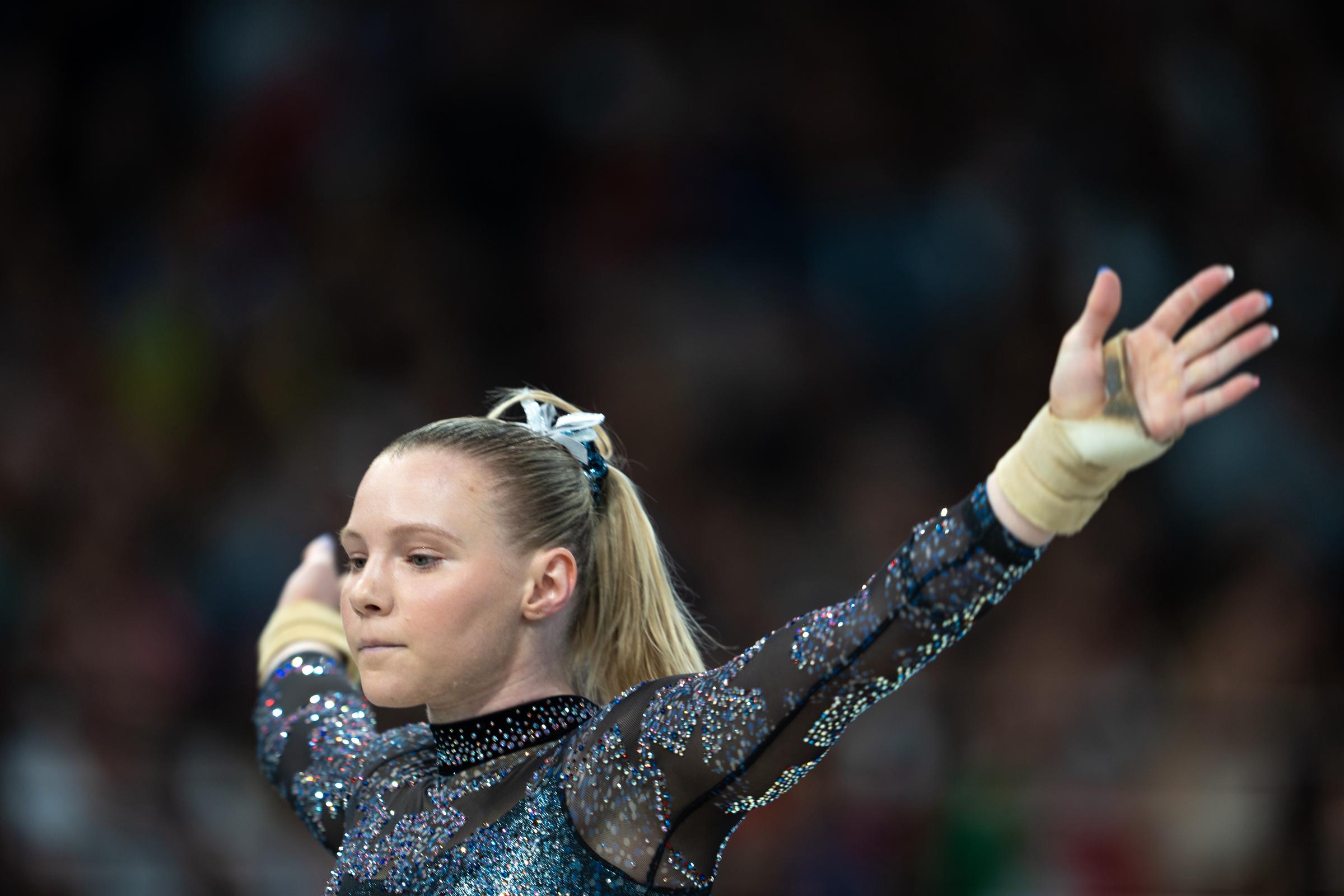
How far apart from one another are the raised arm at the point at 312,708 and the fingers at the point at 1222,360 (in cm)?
125

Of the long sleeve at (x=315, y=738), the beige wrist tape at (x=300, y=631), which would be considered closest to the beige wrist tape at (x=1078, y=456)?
the long sleeve at (x=315, y=738)

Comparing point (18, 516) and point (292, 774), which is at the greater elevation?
point (18, 516)

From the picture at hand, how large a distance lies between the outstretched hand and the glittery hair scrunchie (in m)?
0.70

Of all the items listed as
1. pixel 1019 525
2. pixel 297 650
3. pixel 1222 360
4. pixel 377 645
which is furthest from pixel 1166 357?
pixel 297 650

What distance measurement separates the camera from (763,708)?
4.93ft

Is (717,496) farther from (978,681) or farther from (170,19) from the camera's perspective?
(170,19)

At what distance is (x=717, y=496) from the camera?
4.55 meters

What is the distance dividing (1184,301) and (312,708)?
145cm

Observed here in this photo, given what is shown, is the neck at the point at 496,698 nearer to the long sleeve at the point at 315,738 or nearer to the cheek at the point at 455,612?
the cheek at the point at 455,612

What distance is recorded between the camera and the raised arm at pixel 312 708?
2.08m

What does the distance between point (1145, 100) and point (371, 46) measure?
8.56ft

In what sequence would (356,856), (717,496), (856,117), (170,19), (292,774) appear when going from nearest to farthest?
(356,856), (292,774), (717,496), (856,117), (170,19)

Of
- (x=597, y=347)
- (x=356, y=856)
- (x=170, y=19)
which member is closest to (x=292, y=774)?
(x=356, y=856)

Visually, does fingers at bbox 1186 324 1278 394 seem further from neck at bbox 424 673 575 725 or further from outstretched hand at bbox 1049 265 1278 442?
neck at bbox 424 673 575 725
